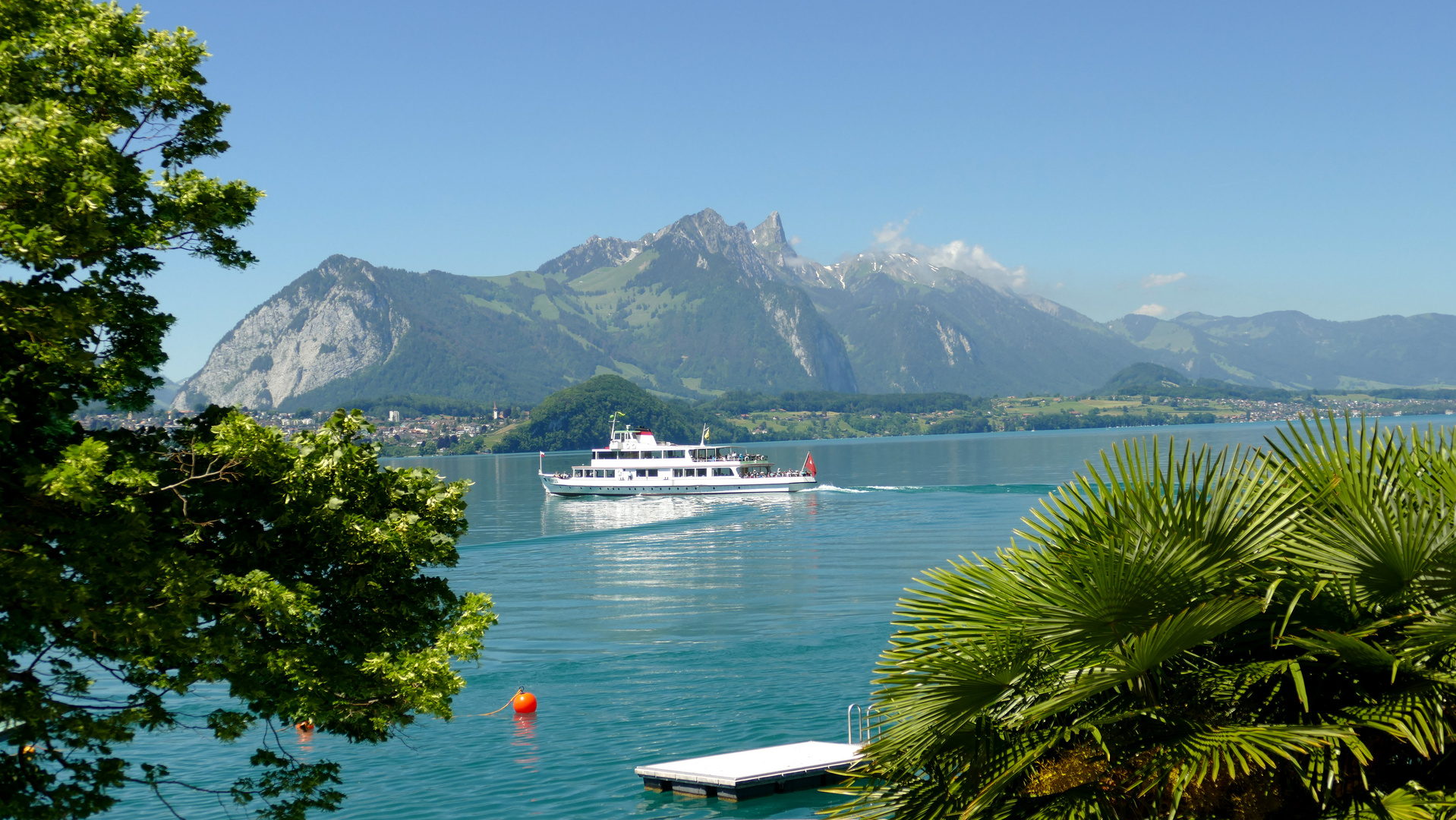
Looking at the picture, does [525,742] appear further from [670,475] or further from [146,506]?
[670,475]

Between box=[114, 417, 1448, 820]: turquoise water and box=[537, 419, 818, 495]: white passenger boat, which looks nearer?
box=[114, 417, 1448, 820]: turquoise water

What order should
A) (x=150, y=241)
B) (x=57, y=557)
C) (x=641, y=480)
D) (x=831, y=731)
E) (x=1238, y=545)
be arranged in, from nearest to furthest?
(x=1238, y=545) → (x=57, y=557) → (x=150, y=241) → (x=831, y=731) → (x=641, y=480)

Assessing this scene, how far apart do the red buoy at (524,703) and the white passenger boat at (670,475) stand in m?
88.7

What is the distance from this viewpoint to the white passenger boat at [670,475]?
12138cm

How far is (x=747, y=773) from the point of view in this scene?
2395cm

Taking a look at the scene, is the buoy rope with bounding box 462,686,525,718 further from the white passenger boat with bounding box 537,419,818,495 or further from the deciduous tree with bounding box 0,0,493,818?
the white passenger boat with bounding box 537,419,818,495

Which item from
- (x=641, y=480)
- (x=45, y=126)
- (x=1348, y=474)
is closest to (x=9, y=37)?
(x=45, y=126)

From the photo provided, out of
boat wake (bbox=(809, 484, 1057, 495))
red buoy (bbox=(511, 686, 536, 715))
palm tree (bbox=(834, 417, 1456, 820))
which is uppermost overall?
palm tree (bbox=(834, 417, 1456, 820))

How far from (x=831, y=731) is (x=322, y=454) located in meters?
19.9

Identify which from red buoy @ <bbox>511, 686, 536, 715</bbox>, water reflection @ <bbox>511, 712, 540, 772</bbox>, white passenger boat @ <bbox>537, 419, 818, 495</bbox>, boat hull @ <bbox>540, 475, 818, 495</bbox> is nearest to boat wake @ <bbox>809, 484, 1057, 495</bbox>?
boat hull @ <bbox>540, 475, 818, 495</bbox>

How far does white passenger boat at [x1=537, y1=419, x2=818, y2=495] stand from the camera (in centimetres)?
12138

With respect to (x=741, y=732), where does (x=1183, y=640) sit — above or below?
above

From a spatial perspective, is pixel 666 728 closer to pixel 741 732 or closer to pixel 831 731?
pixel 741 732

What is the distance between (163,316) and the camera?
12.0m
